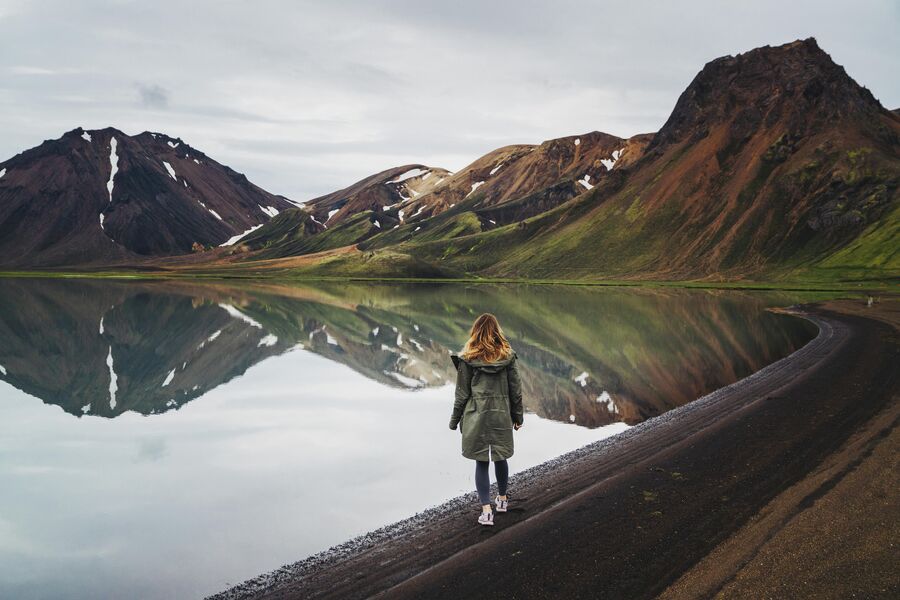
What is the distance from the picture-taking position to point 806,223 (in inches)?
7072

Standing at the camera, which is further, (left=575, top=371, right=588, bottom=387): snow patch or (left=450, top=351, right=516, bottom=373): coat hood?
(left=575, top=371, right=588, bottom=387): snow patch

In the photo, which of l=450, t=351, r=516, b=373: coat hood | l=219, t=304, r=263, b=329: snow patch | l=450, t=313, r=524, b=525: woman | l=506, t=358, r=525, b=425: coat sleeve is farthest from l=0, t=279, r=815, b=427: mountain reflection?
l=450, t=351, r=516, b=373: coat hood

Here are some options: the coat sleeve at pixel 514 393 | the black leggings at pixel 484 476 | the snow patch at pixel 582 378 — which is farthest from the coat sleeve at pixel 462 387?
the snow patch at pixel 582 378

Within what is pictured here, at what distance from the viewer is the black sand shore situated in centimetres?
965

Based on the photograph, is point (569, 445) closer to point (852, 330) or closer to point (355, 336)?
point (852, 330)

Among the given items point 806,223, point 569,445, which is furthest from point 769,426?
point 806,223

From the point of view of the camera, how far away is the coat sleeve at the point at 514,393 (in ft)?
40.2

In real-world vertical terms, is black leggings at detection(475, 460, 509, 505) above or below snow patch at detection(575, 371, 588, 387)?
below

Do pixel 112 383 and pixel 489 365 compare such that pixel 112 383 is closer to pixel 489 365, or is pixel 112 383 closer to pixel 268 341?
pixel 268 341

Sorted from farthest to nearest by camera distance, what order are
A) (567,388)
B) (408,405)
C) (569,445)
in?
1. (567,388)
2. (408,405)
3. (569,445)

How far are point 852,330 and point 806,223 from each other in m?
155

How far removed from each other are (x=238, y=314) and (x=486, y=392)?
233 feet

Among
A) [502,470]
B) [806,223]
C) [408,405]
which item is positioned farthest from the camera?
[806,223]

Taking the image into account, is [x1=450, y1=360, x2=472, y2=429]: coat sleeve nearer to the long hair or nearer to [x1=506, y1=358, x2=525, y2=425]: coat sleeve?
the long hair
